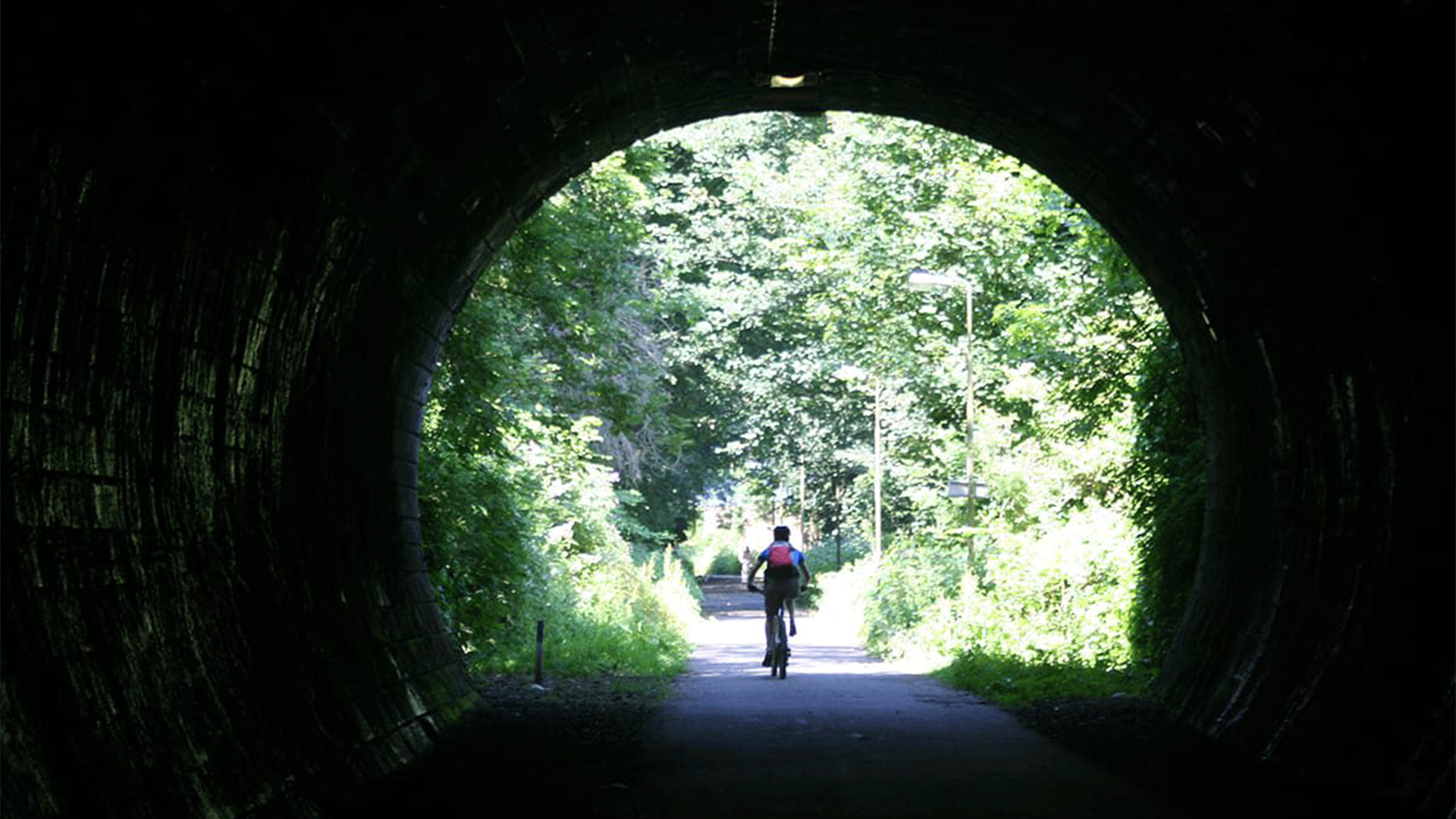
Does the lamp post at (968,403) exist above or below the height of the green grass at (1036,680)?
above

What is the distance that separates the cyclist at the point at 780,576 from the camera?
21922 millimetres

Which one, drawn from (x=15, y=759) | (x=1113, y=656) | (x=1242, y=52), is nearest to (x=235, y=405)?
(x=15, y=759)

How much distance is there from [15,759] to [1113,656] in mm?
14530

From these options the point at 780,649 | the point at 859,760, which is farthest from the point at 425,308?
the point at 780,649

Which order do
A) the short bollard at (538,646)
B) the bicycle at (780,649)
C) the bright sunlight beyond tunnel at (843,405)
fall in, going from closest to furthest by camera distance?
the short bollard at (538,646) → the bright sunlight beyond tunnel at (843,405) → the bicycle at (780,649)

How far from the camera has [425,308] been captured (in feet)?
47.8

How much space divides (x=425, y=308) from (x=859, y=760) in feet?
16.4

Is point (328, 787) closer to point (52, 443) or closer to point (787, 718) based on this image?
point (52, 443)

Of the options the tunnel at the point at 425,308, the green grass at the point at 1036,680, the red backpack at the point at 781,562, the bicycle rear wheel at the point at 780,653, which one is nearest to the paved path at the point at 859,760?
the green grass at the point at 1036,680

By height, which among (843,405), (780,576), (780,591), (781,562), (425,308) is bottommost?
(780,591)

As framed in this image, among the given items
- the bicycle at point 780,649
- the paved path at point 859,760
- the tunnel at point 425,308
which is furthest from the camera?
the bicycle at point 780,649

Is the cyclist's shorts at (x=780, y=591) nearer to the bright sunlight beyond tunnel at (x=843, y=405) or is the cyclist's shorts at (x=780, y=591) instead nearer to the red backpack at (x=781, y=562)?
the red backpack at (x=781, y=562)

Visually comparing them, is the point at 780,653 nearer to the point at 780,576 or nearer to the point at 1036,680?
the point at 780,576

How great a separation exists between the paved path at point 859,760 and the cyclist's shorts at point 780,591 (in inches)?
40.2
